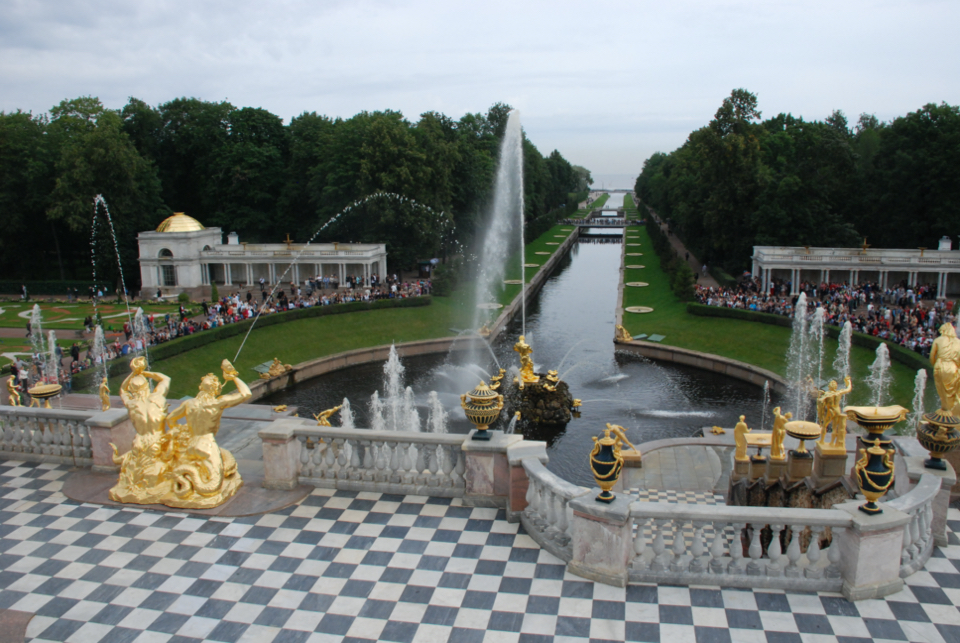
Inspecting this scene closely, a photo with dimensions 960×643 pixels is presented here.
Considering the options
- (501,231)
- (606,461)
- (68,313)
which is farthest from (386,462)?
(501,231)

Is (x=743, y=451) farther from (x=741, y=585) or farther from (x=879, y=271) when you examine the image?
(x=879, y=271)

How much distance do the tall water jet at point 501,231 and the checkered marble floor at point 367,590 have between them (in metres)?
34.7

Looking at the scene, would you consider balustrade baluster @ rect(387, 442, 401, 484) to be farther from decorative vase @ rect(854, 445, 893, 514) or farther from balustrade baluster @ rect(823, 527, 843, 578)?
decorative vase @ rect(854, 445, 893, 514)

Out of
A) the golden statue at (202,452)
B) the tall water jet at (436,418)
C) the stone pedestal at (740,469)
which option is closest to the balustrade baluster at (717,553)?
the stone pedestal at (740,469)

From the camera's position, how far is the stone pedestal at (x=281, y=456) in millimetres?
11898

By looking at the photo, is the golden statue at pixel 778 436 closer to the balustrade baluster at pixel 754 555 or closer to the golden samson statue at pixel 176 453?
the balustrade baluster at pixel 754 555

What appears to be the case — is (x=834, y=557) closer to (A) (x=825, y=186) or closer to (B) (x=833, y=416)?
(B) (x=833, y=416)

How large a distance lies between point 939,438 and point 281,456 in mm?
10104

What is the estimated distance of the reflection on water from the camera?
89.7 ft

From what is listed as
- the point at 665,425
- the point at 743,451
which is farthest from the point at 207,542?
the point at 665,425

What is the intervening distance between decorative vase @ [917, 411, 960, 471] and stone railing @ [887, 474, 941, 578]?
2.07 feet

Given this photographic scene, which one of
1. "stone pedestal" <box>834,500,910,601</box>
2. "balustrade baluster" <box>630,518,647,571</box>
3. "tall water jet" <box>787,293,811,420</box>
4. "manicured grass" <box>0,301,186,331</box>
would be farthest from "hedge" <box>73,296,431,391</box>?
"stone pedestal" <box>834,500,910,601</box>

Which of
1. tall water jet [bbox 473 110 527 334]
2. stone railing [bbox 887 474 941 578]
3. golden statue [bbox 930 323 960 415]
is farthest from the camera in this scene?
tall water jet [bbox 473 110 527 334]

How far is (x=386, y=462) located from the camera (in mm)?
11844
